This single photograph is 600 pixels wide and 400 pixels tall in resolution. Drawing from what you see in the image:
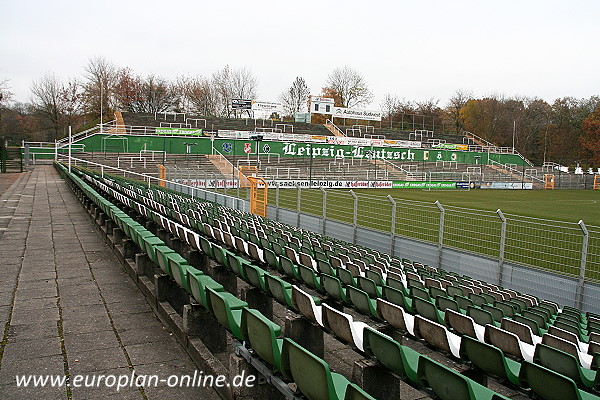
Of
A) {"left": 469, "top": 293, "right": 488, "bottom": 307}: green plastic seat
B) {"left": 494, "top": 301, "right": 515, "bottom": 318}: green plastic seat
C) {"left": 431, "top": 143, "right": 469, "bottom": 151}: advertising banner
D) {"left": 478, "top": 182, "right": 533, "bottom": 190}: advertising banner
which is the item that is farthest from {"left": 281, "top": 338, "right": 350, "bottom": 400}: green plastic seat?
{"left": 431, "top": 143, "right": 469, "bottom": 151}: advertising banner

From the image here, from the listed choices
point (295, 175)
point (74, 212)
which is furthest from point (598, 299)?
point (295, 175)

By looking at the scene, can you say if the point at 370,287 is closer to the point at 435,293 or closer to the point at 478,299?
the point at 435,293

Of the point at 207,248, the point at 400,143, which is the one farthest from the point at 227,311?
the point at 400,143

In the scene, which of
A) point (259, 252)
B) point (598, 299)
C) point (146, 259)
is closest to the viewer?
point (146, 259)

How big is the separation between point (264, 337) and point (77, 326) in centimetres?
274

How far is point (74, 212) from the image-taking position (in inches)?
535

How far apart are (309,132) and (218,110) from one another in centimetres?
2196

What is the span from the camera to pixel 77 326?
185 inches

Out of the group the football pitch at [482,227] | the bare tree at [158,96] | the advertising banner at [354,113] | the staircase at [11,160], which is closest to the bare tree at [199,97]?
the bare tree at [158,96]

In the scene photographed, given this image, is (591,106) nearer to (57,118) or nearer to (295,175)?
(295,175)

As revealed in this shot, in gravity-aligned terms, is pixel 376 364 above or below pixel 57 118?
below

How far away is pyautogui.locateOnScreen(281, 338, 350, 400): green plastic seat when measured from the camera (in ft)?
7.46

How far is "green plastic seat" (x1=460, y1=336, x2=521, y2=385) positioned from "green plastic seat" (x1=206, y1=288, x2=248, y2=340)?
158 centimetres

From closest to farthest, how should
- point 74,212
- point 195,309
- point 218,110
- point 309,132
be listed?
point 195,309, point 74,212, point 309,132, point 218,110
